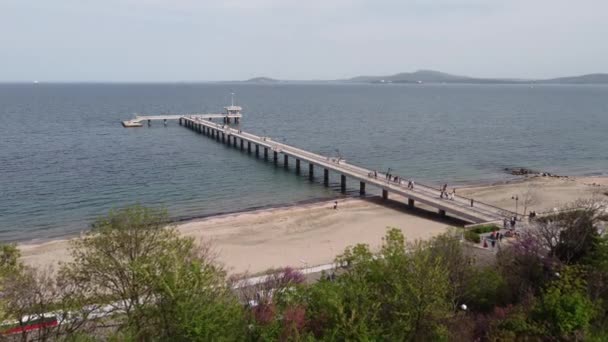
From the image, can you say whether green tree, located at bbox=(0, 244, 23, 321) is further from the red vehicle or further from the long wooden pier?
the long wooden pier

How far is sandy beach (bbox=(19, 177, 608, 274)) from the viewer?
3338 cm

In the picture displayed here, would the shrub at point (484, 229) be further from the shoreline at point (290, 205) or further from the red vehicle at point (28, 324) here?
the red vehicle at point (28, 324)

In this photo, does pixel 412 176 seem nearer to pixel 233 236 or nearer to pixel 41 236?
pixel 233 236

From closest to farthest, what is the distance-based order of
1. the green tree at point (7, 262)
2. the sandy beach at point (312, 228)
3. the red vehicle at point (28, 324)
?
the red vehicle at point (28, 324), the green tree at point (7, 262), the sandy beach at point (312, 228)

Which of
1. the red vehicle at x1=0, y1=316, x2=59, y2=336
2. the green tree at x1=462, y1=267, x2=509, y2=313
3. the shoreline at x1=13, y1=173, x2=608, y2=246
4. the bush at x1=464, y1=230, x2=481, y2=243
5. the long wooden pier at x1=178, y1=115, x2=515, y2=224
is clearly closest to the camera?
the red vehicle at x1=0, y1=316, x2=59, y2=336

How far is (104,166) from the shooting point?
63906 millimetres

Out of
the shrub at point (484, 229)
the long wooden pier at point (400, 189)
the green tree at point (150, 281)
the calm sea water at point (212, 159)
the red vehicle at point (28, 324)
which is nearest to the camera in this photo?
the green tree at point (150, 281)

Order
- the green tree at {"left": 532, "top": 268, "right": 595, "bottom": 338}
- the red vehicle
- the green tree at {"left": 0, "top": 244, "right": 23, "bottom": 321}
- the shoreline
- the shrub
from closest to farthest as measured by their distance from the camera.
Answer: the red vehicle < the green tree at {"left": 0, "top": 244, "right": 23, "bottom": 321} < the green tree at {"left": 532, "top": 268, "right": 595, "bottom": 338} < the shrub < the shoreline

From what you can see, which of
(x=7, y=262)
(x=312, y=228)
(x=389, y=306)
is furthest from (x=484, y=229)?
(x=7, y=262)

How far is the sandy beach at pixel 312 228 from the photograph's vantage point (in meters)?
33.4

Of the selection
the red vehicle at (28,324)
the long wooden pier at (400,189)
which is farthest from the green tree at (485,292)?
the long wooden pier at (400,189)

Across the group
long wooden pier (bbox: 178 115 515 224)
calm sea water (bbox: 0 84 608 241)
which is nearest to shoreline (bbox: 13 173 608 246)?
calm sea water (bbox: 0 84 608 241)

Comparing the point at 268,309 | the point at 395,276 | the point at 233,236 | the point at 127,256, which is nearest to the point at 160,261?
the point at 127,256

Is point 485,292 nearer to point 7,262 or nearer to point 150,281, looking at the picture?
point 150,281
